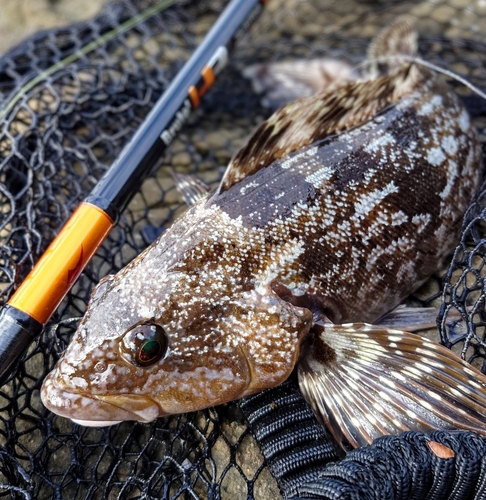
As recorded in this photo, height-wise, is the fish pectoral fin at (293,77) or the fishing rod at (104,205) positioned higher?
the fishing rod at (104,205)

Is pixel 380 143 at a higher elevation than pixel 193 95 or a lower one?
lower

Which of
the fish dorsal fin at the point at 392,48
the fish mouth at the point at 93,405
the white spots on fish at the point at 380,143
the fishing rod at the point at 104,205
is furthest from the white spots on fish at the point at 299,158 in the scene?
the fish dorsal fin at the point at 392,48

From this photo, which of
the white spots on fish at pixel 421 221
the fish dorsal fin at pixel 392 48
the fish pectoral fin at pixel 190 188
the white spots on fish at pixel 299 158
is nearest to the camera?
the white spots on fish at pixel 299 158

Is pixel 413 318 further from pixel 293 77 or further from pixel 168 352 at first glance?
pixel 293 77

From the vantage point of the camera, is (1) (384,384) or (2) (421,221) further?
(2) (421,221)

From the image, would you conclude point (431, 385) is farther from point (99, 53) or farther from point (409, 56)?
point (99, 53)

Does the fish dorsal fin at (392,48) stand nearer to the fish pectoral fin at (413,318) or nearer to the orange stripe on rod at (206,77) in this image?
the orange stripe on rod at (206,77)

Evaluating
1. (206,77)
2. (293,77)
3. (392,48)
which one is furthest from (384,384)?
(293,77)

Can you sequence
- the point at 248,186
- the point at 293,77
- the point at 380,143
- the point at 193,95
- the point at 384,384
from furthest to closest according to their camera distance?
the point at 293,77, the point at 193,95, the point at 380,143, the point at 248,186, the point at 384,384
